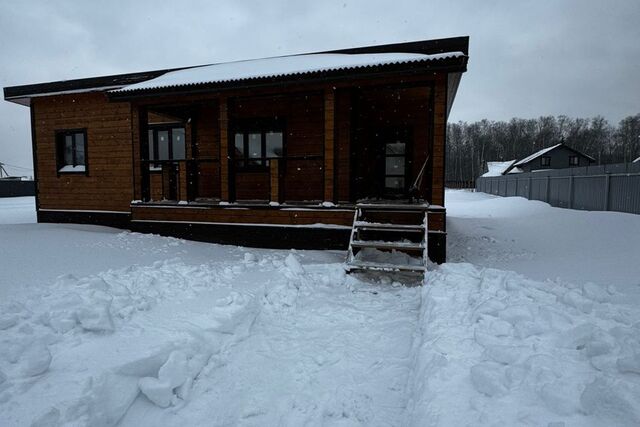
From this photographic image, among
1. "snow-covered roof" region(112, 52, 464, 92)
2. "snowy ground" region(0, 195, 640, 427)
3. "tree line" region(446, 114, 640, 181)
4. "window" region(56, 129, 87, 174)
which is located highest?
"tree line" region(446, 114, 640, 181)

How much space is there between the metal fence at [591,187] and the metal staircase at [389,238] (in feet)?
29.2

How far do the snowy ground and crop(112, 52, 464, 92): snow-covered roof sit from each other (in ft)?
12.9

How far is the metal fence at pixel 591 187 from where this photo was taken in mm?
10844

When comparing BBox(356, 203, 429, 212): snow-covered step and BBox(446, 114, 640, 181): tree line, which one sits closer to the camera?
BBox(356, 203, 429, 212): snow-covered step

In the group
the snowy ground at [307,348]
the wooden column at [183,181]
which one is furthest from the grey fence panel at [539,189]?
the wooden column at [183,181]

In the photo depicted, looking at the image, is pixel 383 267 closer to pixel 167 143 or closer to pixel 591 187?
pixel 167 143

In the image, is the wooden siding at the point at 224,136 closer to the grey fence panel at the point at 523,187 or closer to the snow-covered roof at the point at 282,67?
the snow-covered roof at the point at 282,67

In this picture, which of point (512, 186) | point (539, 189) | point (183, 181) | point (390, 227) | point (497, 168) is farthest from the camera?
point (497, 168)

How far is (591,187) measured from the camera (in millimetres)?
13109

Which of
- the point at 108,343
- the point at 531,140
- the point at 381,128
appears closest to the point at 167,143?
the point at 381,128

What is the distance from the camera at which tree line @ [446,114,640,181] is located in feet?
200

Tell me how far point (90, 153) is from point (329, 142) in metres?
7.35

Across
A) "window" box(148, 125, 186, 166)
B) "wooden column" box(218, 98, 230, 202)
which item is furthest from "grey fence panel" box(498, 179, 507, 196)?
"wooden column" box(218, 98, 230, 202)

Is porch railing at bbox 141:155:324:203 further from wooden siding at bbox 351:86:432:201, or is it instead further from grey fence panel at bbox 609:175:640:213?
grey fence panel at bbox 609:175:640:213
